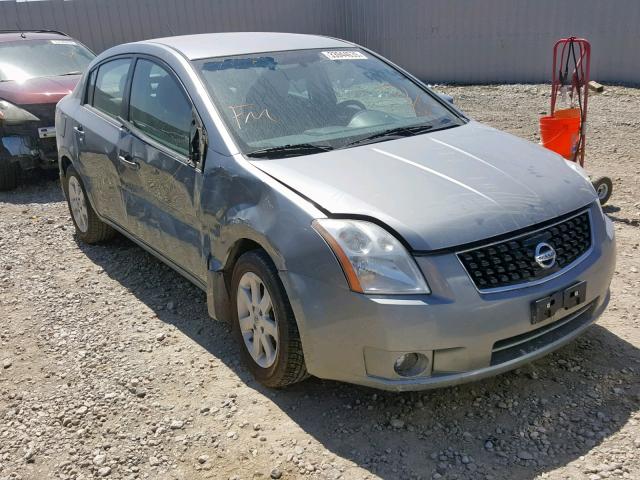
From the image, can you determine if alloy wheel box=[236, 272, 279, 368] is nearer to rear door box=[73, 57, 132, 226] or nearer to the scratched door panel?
the scratched door panel

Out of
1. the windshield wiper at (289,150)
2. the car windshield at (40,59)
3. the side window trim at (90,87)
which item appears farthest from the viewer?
the car windshield at (40,59)

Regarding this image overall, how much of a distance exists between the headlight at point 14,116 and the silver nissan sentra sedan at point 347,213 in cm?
334

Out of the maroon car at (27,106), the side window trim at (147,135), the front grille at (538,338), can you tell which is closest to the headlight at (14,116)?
the maroon car at (27,106)

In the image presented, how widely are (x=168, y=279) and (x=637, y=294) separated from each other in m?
3.27

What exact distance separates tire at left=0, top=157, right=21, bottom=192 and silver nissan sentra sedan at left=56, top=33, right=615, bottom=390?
12.0ft

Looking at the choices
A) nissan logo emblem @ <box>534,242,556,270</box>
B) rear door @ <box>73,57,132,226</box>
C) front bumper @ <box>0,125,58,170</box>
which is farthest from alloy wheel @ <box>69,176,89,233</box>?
nissan logo emblem @ <box>534,242,556,270</box>

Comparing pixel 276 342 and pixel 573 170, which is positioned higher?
pixel 573 170

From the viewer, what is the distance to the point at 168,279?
16.3ft

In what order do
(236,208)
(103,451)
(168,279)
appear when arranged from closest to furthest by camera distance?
(103,451) < (236,208) < (168,279)

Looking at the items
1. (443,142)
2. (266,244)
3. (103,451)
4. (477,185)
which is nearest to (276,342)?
(266,244)

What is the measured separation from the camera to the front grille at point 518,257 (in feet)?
9.16

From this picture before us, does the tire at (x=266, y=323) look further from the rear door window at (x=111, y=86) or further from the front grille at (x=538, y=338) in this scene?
the rear door window at (x=111, y=86)

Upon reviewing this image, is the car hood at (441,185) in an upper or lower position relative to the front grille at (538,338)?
upper

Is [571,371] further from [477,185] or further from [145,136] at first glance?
[145,136]
